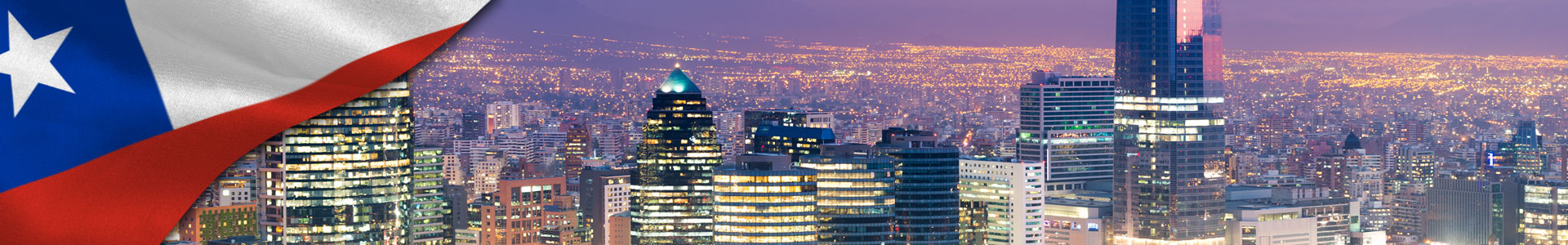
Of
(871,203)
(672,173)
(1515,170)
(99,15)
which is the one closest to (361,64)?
(99,15)

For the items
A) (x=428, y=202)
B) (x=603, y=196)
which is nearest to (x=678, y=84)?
(x=603, y=196)

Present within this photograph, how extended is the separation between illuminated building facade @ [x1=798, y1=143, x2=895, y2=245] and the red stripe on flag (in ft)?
62.7

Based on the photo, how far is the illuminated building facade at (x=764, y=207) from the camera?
69.4ft

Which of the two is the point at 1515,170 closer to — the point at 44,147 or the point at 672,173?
the point at 672,173

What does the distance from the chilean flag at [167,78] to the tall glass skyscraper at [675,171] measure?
82.2ft

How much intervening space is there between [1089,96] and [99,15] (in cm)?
3941

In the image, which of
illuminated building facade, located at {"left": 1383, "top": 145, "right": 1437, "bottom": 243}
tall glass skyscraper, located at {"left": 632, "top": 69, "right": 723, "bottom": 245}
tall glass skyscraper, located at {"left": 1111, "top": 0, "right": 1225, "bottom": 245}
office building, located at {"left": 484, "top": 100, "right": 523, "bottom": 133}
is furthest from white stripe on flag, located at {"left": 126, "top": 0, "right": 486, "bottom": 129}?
illuminated building facade, located at {"left": 1383, "top": 145, "right": 1437, "bottom": 243}

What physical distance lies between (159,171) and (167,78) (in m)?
0.13

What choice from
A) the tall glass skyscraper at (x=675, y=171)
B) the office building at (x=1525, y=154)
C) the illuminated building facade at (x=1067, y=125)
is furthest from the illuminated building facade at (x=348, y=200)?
the office building at (x=1525, y=154)

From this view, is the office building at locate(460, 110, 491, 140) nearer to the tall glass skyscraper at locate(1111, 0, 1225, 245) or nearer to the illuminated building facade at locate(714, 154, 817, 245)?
the illuminated building facade at locate(714, 154, 817, 245)

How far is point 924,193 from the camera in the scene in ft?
81.9

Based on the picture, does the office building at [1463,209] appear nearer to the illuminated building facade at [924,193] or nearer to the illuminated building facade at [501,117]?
the illuminated building facade at [924,193]

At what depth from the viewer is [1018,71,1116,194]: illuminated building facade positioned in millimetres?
39500

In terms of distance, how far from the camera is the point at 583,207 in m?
30.7
